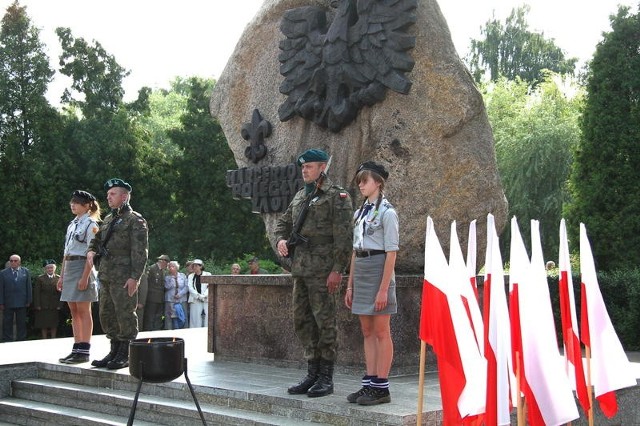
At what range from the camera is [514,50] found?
45.7m

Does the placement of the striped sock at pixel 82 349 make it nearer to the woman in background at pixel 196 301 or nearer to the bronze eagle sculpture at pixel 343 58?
the bronze eagle sculpture at pixel 343 58

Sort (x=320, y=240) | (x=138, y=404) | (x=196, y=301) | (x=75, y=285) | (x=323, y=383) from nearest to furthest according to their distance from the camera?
(x=323, y=383) < (x=320, y=240) < (x=138, y=404) < (x=75, y=285) < (x=196, y=301)

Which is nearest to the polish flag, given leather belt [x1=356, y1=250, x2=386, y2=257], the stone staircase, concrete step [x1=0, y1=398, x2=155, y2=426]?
the stone staircase

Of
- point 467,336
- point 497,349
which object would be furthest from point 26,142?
point 497,349

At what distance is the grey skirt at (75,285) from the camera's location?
801 centimetres

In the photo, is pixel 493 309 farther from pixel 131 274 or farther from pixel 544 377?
pixel 131 274

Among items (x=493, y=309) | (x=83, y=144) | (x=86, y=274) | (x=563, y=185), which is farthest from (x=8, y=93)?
(x=493, y=309)

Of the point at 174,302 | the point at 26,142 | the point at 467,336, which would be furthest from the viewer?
the point at 26,142

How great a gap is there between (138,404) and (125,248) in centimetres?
156

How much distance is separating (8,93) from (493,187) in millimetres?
21279

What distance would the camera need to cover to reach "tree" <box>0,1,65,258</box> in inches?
965

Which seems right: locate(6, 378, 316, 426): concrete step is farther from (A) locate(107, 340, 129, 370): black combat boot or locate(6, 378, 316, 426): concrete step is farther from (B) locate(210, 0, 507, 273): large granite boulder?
(B) locate(210, 0, 507, 273): large granite boulder

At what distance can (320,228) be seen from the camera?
6289 millimetres

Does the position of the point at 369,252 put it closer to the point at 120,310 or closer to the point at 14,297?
the point at 120,310
